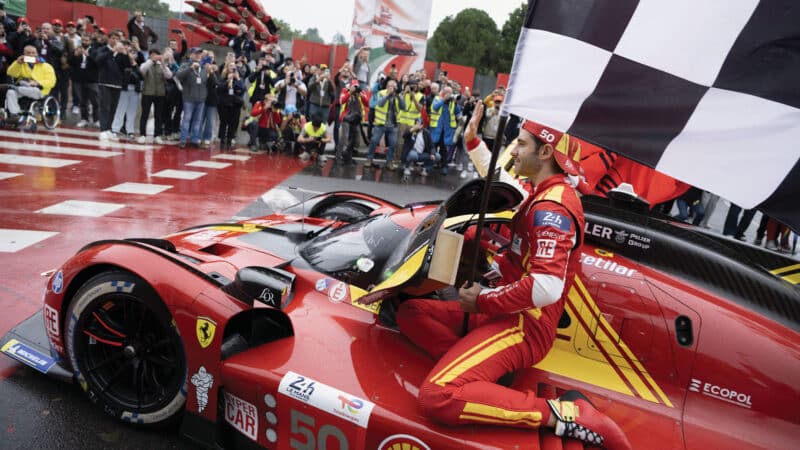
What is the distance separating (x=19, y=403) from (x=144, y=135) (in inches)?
413

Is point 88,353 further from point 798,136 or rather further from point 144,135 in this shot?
point 144,135

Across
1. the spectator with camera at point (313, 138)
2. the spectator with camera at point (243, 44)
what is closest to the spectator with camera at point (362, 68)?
the spectator with camera at point (313, 138)

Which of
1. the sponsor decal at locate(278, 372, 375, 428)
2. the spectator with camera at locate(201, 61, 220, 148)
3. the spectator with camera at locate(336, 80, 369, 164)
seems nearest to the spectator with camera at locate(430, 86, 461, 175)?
the spectator with camera at locate(336, 80, 369, 164)

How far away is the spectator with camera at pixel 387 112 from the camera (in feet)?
42.2

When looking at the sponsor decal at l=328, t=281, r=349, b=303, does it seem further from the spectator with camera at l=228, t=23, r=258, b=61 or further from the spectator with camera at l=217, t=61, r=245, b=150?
the spectator with camera at l=228, t=23, r=258, b=61

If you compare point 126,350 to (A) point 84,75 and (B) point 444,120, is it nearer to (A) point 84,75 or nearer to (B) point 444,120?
(B) point 444,120

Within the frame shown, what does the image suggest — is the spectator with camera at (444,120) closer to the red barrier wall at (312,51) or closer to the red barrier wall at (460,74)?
the red barrier wall at (460,74)

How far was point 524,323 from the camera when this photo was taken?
2482mm

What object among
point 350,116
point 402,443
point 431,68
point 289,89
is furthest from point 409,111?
point 431,68

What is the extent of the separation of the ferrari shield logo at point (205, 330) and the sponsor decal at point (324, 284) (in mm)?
652

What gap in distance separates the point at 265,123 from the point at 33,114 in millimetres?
4918

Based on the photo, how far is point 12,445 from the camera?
2.59 meters

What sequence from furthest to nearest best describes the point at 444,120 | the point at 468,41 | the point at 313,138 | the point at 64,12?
the point at 468,41, the point at 64,12, the point at 444,120, the point at 313,138

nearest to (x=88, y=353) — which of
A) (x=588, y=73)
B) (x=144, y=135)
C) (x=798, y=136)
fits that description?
(x=588, y=73)
